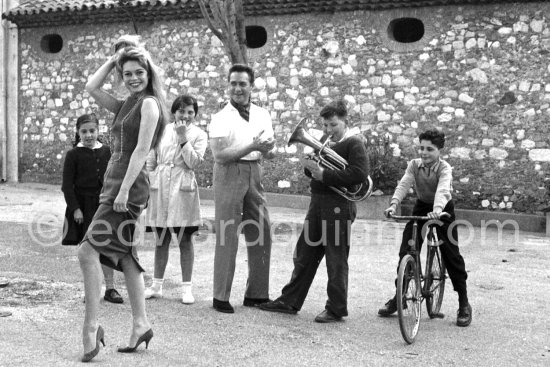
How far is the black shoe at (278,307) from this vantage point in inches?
242

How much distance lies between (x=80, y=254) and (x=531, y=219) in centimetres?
870

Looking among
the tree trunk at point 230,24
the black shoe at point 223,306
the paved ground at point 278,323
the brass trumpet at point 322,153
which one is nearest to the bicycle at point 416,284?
the paved ground at point 278,323

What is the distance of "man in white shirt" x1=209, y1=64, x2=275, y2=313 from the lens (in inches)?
245

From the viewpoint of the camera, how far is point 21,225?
420 inches

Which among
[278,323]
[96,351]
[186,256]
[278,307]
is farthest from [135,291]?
[186,256]

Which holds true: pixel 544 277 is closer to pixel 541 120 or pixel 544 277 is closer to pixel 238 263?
pixel 238 263

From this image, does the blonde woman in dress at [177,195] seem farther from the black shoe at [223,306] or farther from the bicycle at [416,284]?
the bicycle at [416,284]

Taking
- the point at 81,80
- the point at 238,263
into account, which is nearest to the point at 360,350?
the point at 238,263

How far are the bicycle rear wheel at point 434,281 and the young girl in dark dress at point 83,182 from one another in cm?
247

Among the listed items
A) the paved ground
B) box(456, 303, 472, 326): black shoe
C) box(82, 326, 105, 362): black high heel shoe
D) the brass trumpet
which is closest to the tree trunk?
the paved ground

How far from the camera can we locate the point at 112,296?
6.28m

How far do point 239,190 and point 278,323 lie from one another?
1.12 m

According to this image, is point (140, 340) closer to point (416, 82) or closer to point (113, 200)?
point (113, 200)

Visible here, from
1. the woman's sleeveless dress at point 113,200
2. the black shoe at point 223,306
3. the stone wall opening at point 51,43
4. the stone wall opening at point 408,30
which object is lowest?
the black shoe at point 223,306
